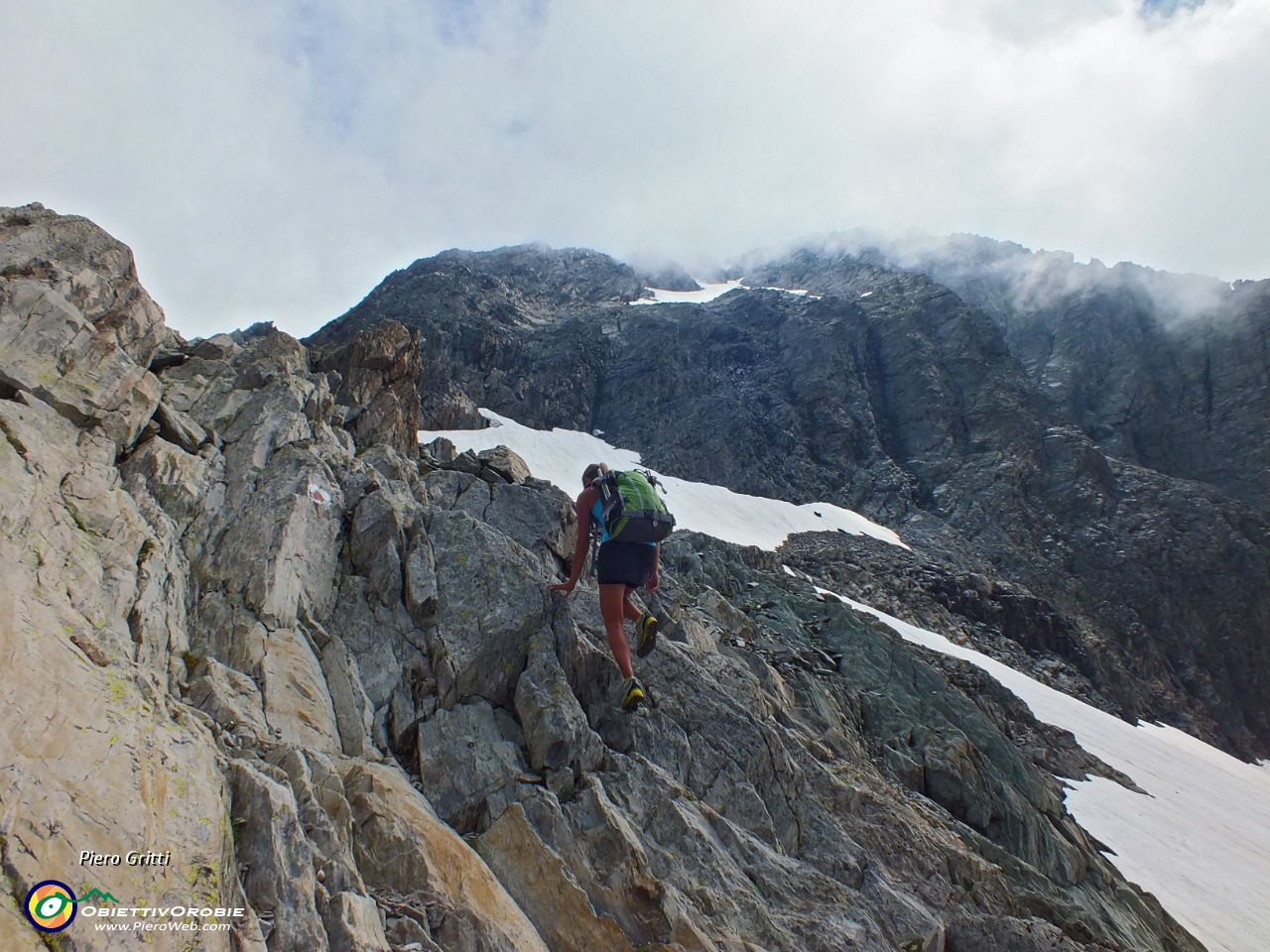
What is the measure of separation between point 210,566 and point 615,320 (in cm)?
7272

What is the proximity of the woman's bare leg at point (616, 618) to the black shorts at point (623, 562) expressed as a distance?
4.3 inches

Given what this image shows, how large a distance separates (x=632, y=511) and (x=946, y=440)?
66.1 meters

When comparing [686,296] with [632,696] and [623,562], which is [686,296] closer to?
[623,562]

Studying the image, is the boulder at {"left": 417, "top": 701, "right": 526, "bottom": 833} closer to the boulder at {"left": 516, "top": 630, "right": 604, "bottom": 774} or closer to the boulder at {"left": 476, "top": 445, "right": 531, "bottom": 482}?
the boulder at {"left": 516, "top": 630, "right": 604, "bottom": 774}

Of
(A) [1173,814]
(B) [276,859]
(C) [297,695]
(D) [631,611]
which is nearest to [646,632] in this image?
(D) [631,611]

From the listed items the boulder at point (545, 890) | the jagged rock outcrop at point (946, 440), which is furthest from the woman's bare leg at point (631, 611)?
the jagged rock outcrop at point (946, 440)

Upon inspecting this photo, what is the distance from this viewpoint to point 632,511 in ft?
27.0

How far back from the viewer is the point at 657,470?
59.7 metres

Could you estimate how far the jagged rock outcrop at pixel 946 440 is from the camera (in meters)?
50.4

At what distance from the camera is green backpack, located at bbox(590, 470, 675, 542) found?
827cm

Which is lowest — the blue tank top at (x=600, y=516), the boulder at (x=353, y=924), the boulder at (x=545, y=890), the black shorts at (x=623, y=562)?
the boulder at (x=545, y=890)

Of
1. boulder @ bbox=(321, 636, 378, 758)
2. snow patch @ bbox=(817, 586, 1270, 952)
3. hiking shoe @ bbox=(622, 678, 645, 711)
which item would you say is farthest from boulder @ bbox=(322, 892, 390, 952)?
snow patch @ bbox=(817, 586, 1270, 952)

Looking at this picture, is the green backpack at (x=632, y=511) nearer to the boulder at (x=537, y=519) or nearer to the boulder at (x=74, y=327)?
the boulder at (x=537, y=519)

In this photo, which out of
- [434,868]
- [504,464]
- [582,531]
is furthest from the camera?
[504,464]
